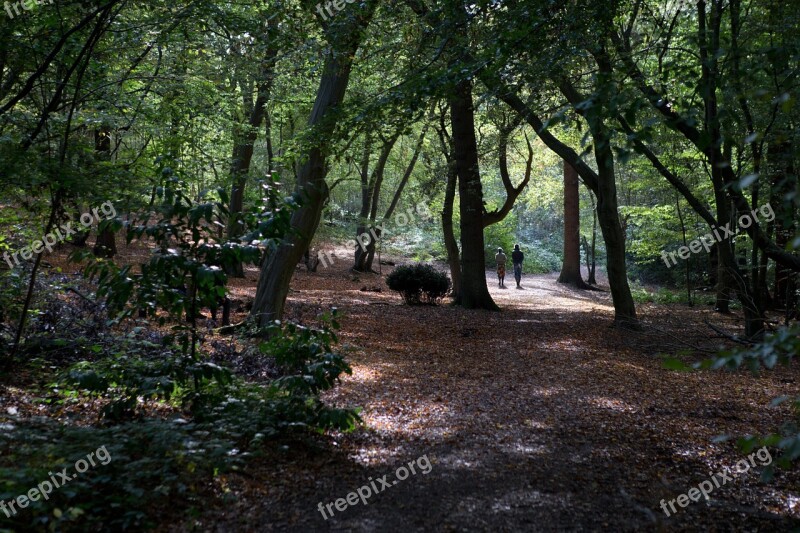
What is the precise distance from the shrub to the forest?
1.69 meters

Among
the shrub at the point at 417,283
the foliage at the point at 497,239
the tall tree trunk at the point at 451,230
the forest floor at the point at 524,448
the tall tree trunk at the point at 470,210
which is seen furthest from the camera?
the foliage at the point at 497,239

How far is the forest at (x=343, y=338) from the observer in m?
3.31

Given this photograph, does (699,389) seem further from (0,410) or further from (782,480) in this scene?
(0,410)

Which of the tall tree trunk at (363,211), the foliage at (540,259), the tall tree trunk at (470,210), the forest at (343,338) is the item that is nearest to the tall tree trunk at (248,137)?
the forest at (343,338)

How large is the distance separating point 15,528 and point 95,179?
3.67 metres

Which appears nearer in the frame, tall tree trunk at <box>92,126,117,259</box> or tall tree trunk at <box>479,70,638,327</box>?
tall tree trunk at <box>92,126,117,259</box>

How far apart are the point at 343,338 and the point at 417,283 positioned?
484 cm

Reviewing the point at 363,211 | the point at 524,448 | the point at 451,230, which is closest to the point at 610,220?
the point at 451,230

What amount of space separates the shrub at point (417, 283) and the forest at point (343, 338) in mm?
1693

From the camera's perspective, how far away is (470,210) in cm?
1360

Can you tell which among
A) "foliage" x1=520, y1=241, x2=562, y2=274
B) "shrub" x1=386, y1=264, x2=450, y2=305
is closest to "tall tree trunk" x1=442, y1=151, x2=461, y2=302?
"shrub" x1=386, y1=264, x2=450, y2=305

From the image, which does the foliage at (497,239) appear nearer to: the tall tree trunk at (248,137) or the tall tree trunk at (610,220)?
the tall tree trunk at (248,137)

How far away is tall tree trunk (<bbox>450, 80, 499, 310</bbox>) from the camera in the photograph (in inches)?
533

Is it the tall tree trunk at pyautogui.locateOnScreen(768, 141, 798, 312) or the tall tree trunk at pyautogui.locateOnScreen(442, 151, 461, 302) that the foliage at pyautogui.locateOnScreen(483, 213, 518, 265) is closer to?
the tall tree trunk at pyautogui.locateOnScreen(442, 151, 461, 302)
